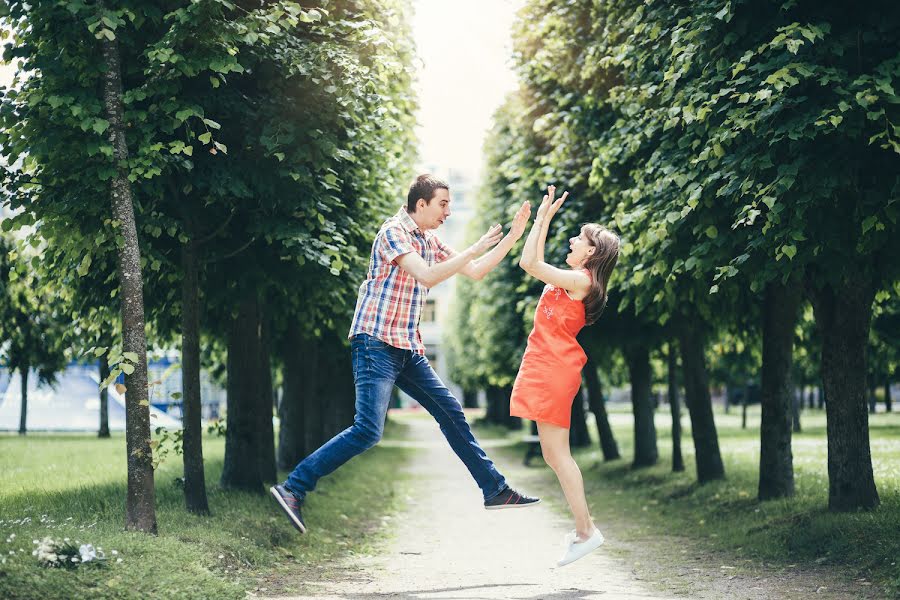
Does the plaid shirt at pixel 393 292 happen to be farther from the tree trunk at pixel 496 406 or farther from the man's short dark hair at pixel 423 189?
the tree trunk at pixel 496 406

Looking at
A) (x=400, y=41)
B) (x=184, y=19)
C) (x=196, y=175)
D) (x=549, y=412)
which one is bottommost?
(x=549, y=412)

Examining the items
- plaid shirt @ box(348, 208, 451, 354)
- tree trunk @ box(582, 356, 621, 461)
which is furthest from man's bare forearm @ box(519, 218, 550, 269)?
tree trunk @ box(582, 356, 621, 461)

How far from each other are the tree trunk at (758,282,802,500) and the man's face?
23.8ft

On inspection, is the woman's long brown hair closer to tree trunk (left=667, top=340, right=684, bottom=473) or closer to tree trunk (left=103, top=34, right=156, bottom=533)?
tree trunk (left=103, top=34, right=156, bottom=533)

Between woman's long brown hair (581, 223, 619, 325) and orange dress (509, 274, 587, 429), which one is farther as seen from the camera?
woman's long brown hair (581, 223, 619, 325)

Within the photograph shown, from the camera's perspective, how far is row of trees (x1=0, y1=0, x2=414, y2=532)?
7922 mm

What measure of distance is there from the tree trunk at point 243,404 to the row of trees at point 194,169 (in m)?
0.03

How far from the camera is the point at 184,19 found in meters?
7.78

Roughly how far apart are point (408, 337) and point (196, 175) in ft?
12.5

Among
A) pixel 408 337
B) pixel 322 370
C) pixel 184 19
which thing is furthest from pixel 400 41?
pixel 322 370

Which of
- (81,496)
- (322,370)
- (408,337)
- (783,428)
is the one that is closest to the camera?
(408,337)

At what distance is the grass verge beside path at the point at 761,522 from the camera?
8.61 metres

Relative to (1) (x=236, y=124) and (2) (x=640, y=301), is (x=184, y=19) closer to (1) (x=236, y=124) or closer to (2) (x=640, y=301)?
(1) (x=236, y=124)

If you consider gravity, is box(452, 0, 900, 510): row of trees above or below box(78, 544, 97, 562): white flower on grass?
above
